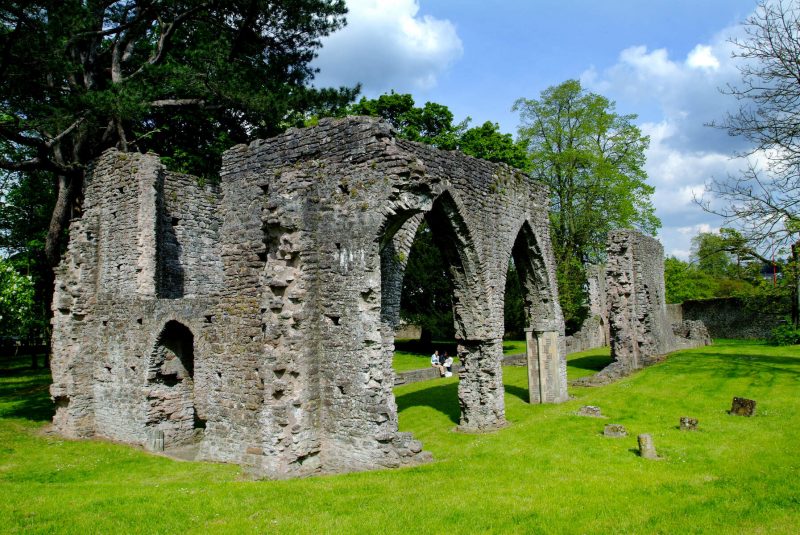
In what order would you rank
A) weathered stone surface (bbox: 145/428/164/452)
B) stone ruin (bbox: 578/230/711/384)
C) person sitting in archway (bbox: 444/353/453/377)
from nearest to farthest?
1. weathered stone surface (bbox: 145/428/164/452)
2. stone ruin (bbox: 578/230/711/384)
3. person sitting in archway (bbox: 444/353/453/377)

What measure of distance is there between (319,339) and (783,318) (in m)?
30.5

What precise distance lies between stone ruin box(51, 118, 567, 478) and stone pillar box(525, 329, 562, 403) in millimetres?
39

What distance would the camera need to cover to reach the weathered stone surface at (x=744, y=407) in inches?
502

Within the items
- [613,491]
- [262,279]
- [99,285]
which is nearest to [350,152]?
[262,279]

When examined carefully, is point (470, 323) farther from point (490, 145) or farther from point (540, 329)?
point (490, 145)

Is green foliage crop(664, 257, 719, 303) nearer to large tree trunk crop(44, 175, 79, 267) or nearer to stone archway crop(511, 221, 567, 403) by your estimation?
stone archway crop(511, 221, 567, 403)

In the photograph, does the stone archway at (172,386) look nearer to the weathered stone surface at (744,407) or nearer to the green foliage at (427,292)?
the weathered stone surface at (744,407)

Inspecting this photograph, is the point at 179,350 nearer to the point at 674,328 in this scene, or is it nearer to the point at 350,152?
the point at 350,152

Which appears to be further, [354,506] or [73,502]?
[73,502]

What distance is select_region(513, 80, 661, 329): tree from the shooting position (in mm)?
32844

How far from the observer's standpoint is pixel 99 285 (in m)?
14.8

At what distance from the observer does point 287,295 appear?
9.48 metres

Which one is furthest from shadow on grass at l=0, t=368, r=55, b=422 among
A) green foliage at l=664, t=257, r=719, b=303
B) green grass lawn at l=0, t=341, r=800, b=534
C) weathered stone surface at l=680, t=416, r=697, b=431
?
green foliage at l=664, t=257, r=719, b=303

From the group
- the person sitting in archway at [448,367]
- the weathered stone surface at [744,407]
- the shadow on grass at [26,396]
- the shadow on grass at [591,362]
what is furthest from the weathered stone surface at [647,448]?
the shadow on grass at [26,396]
